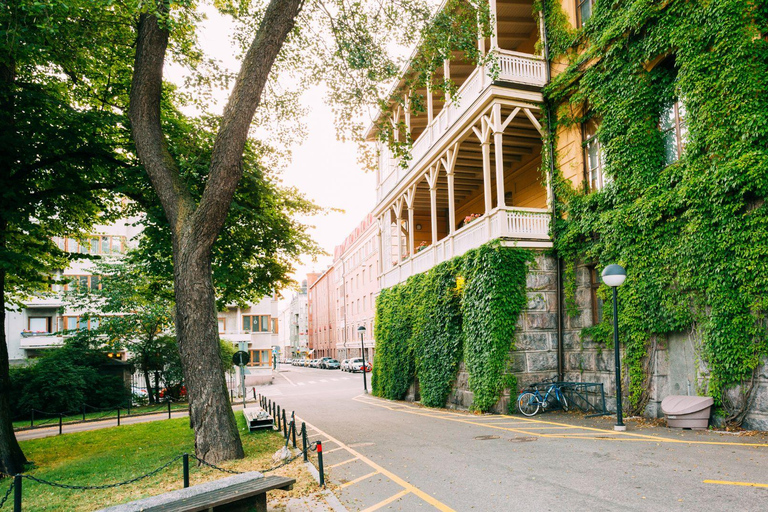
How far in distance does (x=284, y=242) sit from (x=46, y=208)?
19.9 feet

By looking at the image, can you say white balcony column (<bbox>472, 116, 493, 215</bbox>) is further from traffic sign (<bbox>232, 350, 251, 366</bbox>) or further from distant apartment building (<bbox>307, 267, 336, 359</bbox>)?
distant apartment building (<bbox>307, 267, 336, 359</bbox>)

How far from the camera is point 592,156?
48.0 ft

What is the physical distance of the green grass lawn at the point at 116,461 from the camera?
813cm

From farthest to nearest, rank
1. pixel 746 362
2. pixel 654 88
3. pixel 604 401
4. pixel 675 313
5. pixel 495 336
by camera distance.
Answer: pixel 495 336
pixel 604 401
pixel 654 88
pixel 675 313
pixel 746 362

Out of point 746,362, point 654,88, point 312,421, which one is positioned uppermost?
point 654,88

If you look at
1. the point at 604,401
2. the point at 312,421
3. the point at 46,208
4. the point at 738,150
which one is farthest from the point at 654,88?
the point at 46,208

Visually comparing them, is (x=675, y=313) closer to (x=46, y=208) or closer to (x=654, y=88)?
(x=654, y=88)

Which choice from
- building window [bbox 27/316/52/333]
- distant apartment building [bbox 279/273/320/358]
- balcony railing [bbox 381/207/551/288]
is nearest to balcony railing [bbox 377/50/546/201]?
balcony railing [bbox 381/207/551/288]

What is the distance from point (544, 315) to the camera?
15023mm

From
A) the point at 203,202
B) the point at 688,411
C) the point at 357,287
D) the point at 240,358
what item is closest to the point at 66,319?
the point at 240,358

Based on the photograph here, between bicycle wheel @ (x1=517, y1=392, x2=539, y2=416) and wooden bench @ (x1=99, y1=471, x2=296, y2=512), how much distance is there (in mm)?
9142

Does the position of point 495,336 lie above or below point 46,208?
below

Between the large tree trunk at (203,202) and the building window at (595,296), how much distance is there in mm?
9612

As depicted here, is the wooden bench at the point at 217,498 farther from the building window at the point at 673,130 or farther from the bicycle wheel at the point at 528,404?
the building window at the point at 673,130
